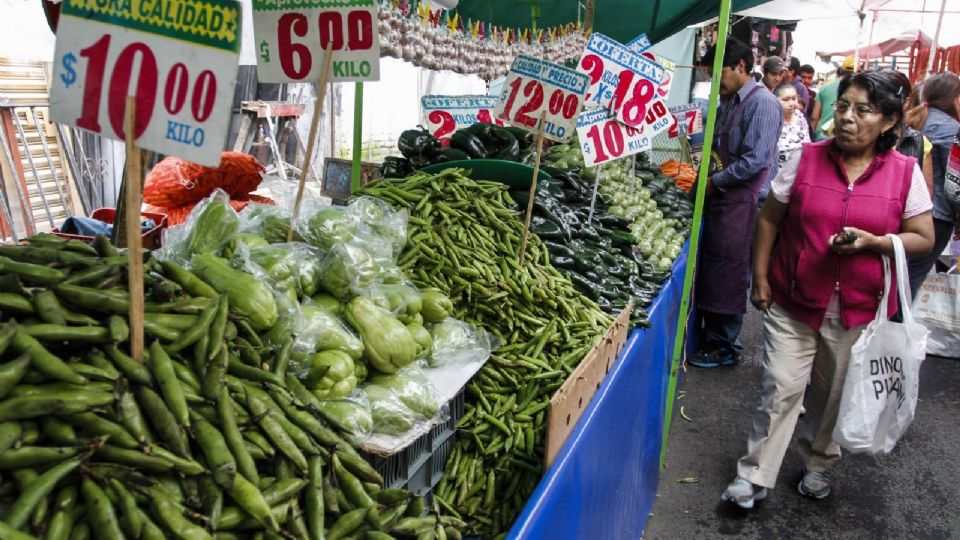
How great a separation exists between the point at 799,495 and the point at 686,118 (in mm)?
4632

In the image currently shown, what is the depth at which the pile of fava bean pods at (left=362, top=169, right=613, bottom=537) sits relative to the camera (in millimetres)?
2715

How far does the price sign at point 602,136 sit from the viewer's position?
14.6 feet

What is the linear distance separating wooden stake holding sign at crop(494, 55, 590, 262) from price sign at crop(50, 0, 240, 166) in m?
2.55

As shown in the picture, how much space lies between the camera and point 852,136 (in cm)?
361

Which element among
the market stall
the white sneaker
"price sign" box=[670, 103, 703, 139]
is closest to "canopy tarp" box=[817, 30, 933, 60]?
"price sign" box=[670, 103, 703, 139]

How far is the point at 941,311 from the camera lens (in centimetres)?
730

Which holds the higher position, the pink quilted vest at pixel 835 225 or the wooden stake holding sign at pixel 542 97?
the wooden stake holding sign at pixel 542 97

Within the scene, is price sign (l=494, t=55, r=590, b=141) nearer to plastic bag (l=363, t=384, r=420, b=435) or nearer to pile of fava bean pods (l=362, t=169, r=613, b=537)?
pile of fava bean pods (l=362, t=169, r=613, b=537)

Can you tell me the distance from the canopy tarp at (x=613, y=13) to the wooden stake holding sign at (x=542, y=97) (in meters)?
4.70

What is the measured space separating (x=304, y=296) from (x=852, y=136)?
298 cm

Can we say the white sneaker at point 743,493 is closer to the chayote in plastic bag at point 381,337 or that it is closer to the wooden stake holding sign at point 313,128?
the chayote in plastic bag at point 381,337

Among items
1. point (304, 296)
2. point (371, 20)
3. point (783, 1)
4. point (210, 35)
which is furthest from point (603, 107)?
point (783, 1)

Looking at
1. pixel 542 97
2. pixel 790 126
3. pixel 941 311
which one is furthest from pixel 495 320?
pixel 790 126

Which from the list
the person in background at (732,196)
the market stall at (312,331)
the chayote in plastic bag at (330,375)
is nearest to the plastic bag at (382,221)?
the market stall at (312,331)
